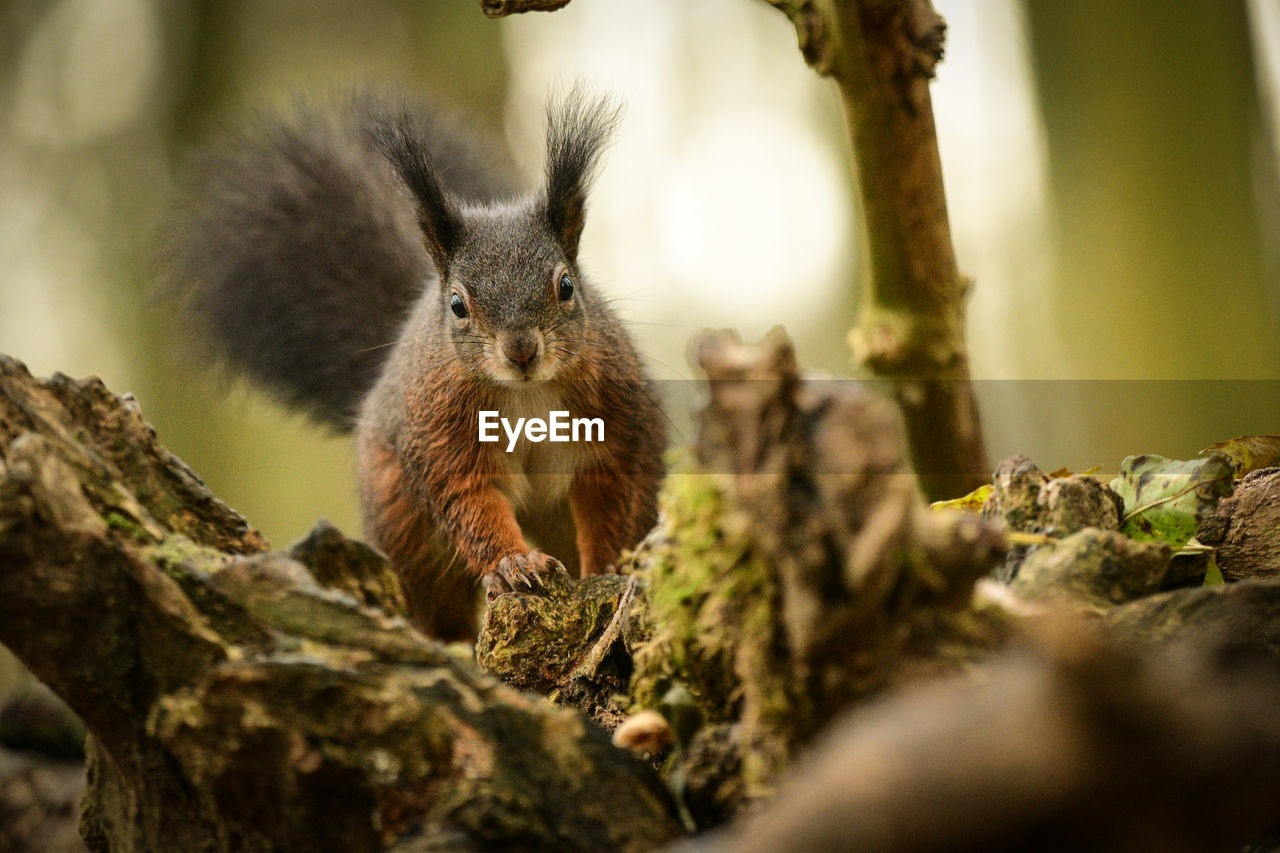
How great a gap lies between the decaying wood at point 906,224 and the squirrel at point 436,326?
39 cm

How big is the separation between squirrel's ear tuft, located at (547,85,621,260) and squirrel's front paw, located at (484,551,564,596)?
568mm

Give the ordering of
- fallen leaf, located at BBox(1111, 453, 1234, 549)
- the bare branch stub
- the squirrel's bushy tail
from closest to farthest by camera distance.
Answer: fallen leaf, located at BBox(1111, 453, 1234, 549) < the bare branch stub < the squirrel's bushy tail

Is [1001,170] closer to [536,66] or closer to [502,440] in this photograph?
[536,66]

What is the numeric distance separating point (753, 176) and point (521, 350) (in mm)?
2500

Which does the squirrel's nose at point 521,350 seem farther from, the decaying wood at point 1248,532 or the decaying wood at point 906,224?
the decaying wood at point 1248,532

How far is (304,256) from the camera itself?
6.50ft

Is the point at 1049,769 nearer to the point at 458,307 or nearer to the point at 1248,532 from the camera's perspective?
the point at 1248,532

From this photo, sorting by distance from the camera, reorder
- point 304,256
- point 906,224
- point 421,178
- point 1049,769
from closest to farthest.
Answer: point 1049,769 < point 906,224 < point 421,178 < point 304,256

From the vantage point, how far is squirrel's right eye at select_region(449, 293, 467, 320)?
1.55 meters

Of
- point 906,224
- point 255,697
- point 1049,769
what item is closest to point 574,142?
point 906,224

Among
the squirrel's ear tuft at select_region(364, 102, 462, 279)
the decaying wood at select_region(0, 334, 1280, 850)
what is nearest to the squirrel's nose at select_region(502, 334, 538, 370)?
the squirrel's ear tuft at select_region(364, 102, 462, 279)

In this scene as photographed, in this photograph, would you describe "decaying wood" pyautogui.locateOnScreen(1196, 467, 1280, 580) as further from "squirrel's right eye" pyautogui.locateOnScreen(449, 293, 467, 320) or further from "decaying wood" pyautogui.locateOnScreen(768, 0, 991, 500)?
"squirrel's right eye" pyautogui.locateOnScreen(449, 293, 467, 320)

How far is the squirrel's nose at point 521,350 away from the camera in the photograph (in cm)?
145

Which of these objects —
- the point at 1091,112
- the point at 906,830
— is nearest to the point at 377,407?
the point at 906,830
